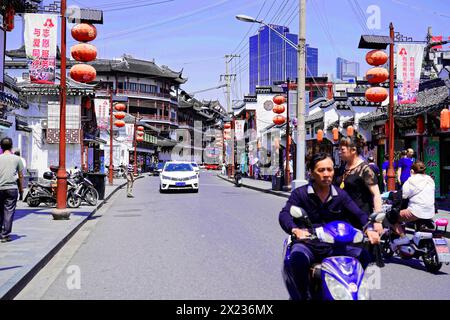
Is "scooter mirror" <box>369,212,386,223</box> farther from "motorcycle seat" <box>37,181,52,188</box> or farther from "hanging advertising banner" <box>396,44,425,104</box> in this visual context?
"motorcycle seat" <box>37,181,52,188</box>

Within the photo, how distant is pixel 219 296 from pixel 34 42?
10.5 metres

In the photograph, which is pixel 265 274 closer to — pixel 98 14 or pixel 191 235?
pixel 191 235

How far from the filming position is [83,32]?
1329cm

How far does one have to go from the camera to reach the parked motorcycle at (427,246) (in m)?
7.38

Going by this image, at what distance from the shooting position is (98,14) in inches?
523

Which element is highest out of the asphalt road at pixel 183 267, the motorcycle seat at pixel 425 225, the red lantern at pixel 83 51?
the red lantern at pixel 83 51

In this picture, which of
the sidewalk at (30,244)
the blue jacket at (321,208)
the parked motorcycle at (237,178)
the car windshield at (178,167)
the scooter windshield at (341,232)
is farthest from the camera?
the parked motorcycle at (237,178)

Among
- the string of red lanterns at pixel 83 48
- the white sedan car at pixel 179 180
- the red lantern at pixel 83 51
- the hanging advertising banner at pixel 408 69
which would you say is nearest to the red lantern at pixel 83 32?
the string of red lanterns at pixel 83 48

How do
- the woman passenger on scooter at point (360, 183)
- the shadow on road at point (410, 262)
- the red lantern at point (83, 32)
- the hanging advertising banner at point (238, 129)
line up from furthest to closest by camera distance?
1. the hanging advertising banner at point (238, 129)
2. the red lantern at point (83, 32)
3. the shadow on road at point (410, 262)
4. the woman passenger on scooter at point (360, 183)

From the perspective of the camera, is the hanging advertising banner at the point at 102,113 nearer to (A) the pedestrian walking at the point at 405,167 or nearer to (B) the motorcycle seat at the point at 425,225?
(A) the pedestrian walking at the point at 405,167

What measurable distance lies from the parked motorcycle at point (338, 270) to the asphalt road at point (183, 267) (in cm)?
178

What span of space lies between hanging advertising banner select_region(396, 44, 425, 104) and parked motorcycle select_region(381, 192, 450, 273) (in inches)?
384

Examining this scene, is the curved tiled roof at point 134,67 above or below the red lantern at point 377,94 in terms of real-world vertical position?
above
